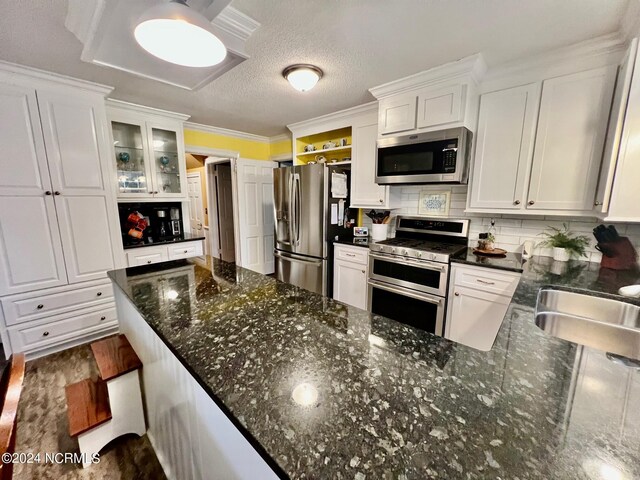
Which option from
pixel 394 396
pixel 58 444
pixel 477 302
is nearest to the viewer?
pixel 394 396

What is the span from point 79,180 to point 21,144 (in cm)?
41

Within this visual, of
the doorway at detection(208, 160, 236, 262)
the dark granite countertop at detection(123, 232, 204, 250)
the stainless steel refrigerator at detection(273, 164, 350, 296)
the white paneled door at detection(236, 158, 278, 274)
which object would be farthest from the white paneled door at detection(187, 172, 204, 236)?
the stainless steel refrigerator at detection(273, 164, 350, 296)

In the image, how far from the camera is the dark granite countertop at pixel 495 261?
6.20 ft

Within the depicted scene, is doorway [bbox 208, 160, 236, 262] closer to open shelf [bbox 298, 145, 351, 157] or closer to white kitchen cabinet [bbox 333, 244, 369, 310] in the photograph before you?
open shelf [bbox 298, 145, 351, 157]

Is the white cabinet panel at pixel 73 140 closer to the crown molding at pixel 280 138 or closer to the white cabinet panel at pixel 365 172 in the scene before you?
the crown molding at pixel 280 138

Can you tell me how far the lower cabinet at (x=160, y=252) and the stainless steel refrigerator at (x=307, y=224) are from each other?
3.52ft

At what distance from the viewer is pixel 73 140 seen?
2.29 meters

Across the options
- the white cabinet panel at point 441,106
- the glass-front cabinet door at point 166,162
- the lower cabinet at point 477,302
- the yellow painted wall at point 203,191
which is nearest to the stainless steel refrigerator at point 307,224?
the white cabinet panel at point 441,106

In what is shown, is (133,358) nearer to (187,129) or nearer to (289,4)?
(289,4)

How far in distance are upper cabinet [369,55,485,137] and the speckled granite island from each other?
1708 mm

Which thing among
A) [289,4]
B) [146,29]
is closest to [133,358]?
[146,29]

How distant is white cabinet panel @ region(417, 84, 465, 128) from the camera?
6.72ft

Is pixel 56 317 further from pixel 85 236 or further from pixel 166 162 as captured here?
pixel 166 162

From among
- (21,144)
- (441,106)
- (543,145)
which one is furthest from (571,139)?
(21,144)
